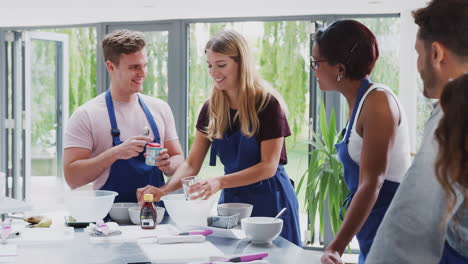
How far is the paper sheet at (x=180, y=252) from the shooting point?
193 cm

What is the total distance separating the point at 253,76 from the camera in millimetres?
2869

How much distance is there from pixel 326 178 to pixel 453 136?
3.98 meters

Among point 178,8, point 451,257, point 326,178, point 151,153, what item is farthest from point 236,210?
point 178,8

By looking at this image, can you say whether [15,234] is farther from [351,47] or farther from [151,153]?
[351,47]

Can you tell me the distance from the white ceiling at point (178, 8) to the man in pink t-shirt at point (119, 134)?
194 centimetres

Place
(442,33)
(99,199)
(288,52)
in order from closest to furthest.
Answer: (442,33) < (99,199) < (288,52)

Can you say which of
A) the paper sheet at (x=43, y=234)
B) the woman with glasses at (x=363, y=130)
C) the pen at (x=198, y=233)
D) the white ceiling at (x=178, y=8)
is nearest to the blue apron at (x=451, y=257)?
the woman with glasses at (x=363, y=130)

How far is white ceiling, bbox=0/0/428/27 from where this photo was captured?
4789 millimetres

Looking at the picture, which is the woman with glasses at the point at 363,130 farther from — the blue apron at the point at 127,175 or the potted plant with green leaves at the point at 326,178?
the potted plant with green leaves at the point at 326,178

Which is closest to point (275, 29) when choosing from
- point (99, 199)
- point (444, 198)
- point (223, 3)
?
point (223, 3)

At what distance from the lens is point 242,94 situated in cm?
281

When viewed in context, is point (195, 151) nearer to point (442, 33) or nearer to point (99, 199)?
point (99, 199)

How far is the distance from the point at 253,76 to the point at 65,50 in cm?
417

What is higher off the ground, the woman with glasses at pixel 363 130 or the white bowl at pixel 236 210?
the woman with glasses at pixel 363 130
